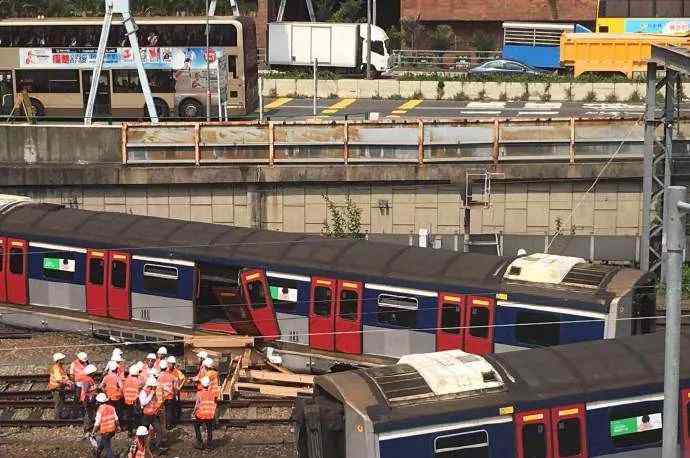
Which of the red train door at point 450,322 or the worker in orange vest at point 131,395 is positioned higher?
the red train door at point 450,322

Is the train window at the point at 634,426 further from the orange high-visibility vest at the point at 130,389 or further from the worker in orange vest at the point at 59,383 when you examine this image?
the worker in orange vest at the point at 59,383

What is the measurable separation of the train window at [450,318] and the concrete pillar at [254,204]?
9616 mm

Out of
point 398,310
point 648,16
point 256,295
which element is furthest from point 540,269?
point 648,16

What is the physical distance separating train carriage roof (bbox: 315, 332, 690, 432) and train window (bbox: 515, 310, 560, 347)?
321 centimetres

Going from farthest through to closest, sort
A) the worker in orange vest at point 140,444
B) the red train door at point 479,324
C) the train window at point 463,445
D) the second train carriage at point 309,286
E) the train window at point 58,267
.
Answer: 1. the train window at point 58,267
2. the red train door at point 479,324
3. the second train carriage at point 309,286
4. the worker in orange vest at point 140,444
5. the train window at point 463,445

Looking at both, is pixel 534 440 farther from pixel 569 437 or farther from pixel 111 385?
pixel 111 385

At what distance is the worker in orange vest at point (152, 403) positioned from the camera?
18.9 meters

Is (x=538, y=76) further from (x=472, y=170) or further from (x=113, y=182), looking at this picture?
(x=113, y=182)

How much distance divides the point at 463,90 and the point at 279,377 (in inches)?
1070

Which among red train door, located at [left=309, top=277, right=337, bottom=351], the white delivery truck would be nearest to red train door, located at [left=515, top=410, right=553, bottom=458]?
red train door, located at [left=309, top=277, right=337, bottom=351]

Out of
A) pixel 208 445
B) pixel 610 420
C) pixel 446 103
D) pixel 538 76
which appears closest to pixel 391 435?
pixel 610 420

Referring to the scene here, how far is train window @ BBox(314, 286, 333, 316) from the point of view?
22312 mm

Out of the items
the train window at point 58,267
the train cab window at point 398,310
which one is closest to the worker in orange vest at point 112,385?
the train cab window at point 398,310

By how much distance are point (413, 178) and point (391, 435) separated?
1521cm
